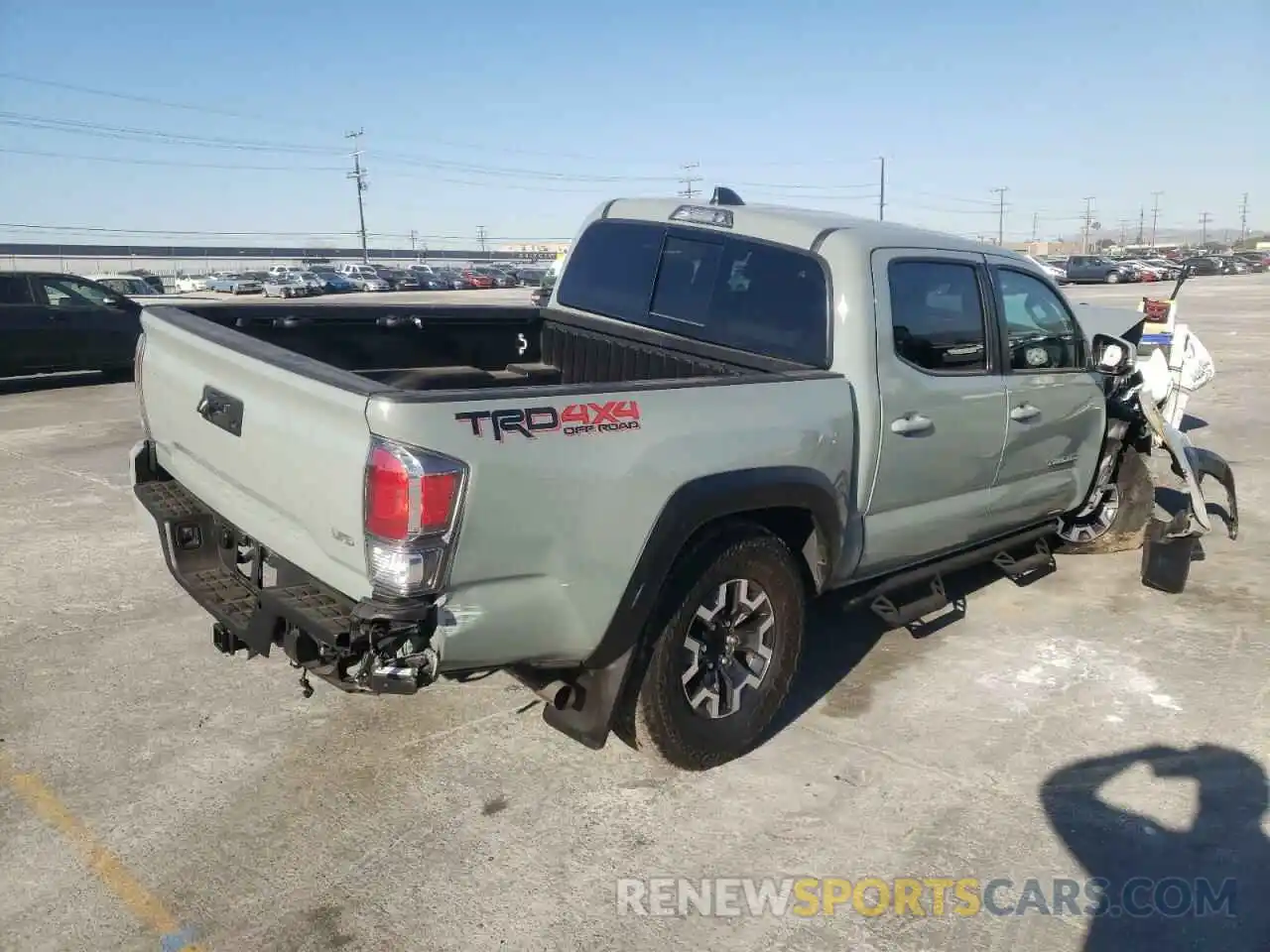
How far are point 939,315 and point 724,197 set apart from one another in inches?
49.7

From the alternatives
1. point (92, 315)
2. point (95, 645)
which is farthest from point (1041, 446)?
point (92, 315)

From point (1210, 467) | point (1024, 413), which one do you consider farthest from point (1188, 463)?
point (1024, 413)

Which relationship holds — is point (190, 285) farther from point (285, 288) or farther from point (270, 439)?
point (270, 439)

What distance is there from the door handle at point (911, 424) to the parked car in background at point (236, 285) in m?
59.5

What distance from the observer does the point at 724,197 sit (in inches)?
191

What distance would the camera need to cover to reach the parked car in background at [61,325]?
12.8 m

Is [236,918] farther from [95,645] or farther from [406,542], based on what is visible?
[95,645]

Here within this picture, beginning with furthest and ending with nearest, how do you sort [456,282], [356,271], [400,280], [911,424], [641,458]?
1. [356,271]
2. [400,280]
3. [456,282]
4. [911,424]
5. [641,458]

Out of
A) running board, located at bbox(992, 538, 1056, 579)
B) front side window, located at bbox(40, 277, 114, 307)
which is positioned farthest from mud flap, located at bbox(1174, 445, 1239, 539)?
front side window, located at bbox(40, 277, 114, 307)

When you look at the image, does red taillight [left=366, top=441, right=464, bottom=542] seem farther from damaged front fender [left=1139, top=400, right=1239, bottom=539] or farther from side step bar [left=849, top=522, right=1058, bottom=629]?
damaged front fender [left=1139, top=400, right=1239, bottom=539]

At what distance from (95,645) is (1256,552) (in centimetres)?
677

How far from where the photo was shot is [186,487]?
3717mm

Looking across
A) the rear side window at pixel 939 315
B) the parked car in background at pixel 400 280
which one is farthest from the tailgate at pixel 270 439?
the parked car in background at pixel 400 280

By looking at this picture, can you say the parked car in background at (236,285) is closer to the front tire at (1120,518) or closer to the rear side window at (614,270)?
the rear side window at (614,270)
